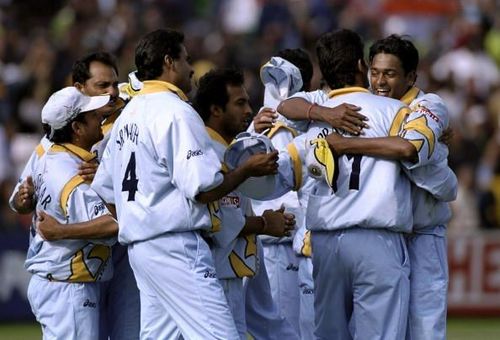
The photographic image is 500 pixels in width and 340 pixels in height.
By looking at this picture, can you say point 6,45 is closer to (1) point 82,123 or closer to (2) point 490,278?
(2) point 490,278

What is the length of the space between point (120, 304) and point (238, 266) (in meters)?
0.92

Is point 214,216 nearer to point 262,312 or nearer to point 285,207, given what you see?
point 262,312

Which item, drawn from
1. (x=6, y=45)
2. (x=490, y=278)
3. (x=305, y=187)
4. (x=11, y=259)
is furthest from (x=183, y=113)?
(x=6, y=45)

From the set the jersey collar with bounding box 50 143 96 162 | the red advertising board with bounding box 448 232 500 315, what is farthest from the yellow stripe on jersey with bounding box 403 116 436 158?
the red advertising board with bounding box 448 232 500 315

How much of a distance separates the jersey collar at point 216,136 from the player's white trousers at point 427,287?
54.1 inches

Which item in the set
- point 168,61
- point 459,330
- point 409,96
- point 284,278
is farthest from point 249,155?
point 459,330

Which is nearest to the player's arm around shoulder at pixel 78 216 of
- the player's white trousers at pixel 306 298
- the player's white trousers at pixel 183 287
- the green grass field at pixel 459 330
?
the player's white trousers at pixel 183 287

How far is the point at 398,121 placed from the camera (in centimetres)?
833

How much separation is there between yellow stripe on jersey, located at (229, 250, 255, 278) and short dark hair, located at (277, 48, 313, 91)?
1901mm

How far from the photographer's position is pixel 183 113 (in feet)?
25.7

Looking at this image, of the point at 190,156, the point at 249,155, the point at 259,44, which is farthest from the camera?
the point at 259,44

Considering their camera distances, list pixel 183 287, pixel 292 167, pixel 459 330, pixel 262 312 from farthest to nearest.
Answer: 1. pixel 459 330
2. pixel 262 312
3. pixel 292 167
4. pixel 183 287

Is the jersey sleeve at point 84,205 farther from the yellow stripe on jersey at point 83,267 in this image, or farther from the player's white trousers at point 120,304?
the player's white trousers at point 120,304

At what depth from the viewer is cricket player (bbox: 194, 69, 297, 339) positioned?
335 inches
